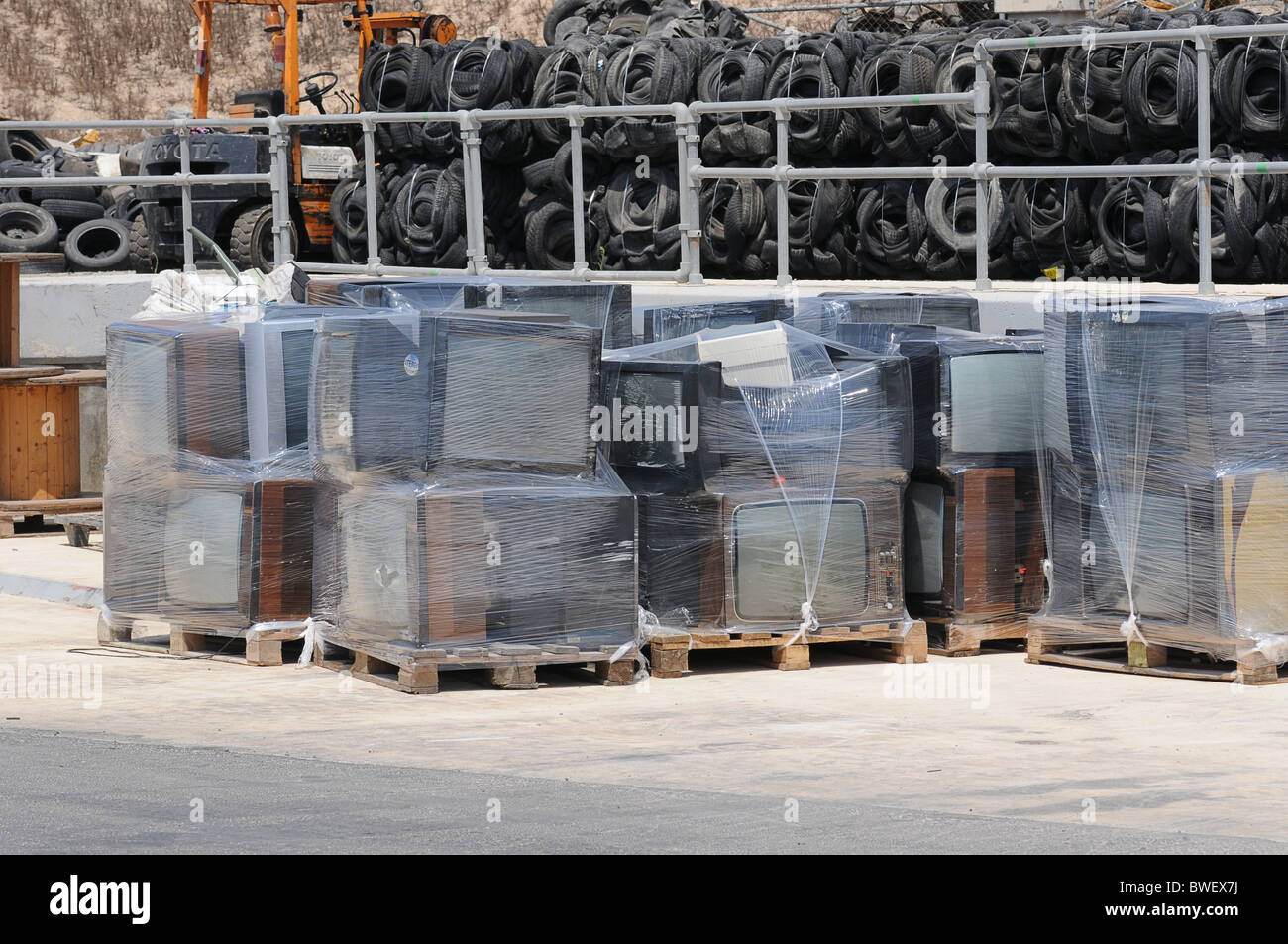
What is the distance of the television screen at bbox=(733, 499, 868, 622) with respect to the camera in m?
9.38

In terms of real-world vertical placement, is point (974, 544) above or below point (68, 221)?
below

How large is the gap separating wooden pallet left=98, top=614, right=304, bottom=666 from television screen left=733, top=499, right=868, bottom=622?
2302 millimetres

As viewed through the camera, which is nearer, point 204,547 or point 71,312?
point 204,547

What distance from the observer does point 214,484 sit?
Result: 9891 mm

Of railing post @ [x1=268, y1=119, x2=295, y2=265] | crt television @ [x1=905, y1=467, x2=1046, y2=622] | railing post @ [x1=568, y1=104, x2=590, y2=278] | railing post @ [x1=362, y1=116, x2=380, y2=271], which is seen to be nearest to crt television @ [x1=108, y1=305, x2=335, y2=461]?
→ crt television @ [x1=905, y1=467, x2=1046, y2=622]

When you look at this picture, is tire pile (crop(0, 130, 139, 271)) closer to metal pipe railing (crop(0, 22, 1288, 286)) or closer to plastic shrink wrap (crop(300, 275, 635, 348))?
metal pipe railing (crop(0, 22, 1288, 286))

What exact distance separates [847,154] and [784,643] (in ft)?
26.6

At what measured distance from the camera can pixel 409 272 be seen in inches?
607

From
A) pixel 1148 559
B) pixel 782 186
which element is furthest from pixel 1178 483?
pixel 782 186

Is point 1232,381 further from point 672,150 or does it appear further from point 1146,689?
point 672,150

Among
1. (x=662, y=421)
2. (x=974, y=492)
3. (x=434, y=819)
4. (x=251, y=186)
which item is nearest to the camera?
(x=434, y=819)

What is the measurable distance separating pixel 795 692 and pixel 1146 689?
64.6 inches

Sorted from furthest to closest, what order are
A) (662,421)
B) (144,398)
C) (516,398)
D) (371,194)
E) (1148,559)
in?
(371,194) → (144,398) → (662,421) → (1148,559) → (516,398)

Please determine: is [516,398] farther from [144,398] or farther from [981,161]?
[981,161]
